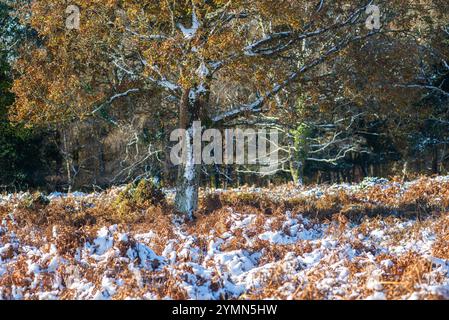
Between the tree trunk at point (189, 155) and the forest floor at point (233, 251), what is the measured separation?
45cm

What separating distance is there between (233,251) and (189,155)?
523 cm

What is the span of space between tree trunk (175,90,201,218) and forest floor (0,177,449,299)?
0.45 meters

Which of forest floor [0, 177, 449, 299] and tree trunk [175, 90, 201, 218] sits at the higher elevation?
tree trunk [175, 90, 201, 218]

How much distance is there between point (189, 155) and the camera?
14.5 m

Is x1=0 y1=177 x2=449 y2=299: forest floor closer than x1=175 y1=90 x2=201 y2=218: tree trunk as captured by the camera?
Yes

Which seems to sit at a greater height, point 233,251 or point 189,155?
point 189,155

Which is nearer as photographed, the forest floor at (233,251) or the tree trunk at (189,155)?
the forest floor at (233,251)

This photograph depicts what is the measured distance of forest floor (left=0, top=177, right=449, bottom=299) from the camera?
7637mm

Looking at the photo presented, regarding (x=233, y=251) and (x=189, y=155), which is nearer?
(x=233, y=251)

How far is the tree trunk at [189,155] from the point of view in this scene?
1445cm

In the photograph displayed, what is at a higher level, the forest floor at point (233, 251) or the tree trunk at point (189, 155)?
the tree trunk at point (189, 155)

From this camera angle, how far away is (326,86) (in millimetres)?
16516

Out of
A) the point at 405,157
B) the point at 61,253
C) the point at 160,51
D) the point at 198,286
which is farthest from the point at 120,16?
the point at 405,157

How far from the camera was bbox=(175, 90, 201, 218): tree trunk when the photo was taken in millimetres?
14445
